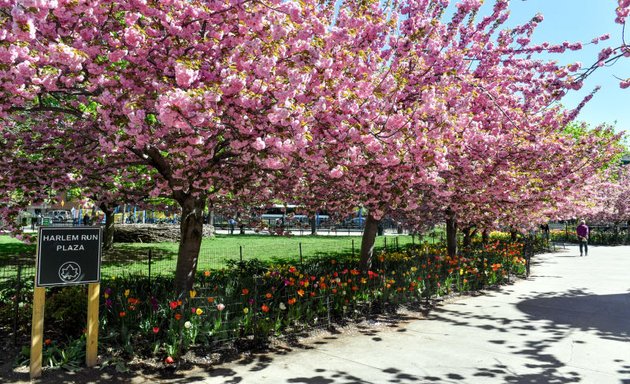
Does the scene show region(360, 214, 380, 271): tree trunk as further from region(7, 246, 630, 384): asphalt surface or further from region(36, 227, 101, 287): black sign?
region(36, 227, 101, 287): black sign

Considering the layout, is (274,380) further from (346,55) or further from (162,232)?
(162,232)

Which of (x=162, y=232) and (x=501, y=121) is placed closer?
(x=501, y=121)

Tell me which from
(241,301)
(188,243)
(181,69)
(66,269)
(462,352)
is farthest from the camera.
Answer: (188,243)

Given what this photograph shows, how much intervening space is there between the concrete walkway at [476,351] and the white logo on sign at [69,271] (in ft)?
6.21

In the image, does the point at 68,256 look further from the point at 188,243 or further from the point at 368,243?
the point at 368,243

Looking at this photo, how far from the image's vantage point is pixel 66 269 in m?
5.46

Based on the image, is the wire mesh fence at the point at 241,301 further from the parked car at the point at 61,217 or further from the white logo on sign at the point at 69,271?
the parked car at the point at 61,217

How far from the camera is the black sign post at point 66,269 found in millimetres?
5207

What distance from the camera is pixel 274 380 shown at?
5.25m

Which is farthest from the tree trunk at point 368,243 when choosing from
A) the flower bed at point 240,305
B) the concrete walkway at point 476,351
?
the concrete walkway at point 476,351

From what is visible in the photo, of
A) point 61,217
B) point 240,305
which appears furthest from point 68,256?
point 61,217

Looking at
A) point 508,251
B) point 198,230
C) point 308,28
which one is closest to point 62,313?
point 198,230

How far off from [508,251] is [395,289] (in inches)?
297

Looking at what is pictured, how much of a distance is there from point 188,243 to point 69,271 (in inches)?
93.0
